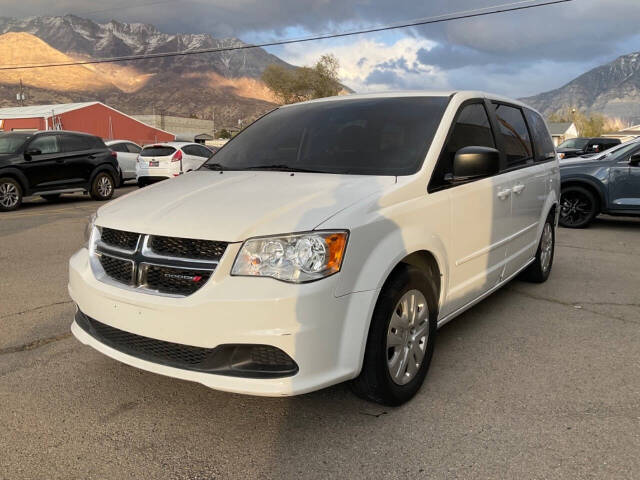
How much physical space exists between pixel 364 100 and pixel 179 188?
1602 mm

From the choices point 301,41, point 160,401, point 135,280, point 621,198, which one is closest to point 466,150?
point 135,280

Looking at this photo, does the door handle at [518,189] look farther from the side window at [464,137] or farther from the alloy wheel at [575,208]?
the alloy wheel at [575,208]

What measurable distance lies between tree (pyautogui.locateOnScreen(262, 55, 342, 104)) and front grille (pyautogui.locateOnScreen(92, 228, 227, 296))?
284ft

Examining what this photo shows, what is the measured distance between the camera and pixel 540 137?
5547 mm

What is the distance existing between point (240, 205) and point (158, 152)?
1395 cm

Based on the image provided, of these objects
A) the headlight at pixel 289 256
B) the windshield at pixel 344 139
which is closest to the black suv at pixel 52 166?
the windshield at pixel 344 139

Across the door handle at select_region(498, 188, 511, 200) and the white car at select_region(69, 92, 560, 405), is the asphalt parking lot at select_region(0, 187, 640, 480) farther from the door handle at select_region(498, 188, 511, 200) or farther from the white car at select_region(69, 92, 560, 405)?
the door handle at select_region(498, 188, 511, 200)

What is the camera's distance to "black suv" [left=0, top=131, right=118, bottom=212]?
1162 centimetres

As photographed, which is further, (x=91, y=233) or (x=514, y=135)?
(x=514, y=135)

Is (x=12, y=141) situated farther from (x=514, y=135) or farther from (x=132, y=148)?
(x=514, y=135)

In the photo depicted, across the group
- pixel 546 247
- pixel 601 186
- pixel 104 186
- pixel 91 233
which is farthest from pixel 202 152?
pixel 91 233

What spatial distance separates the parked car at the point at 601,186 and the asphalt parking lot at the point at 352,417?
5894mm

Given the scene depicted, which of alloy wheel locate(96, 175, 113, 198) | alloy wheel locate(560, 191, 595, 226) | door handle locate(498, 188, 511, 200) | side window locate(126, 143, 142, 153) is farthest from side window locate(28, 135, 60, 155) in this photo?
door handle locate(498, 188, 511, 200)

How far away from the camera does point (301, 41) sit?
28672mm
